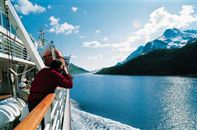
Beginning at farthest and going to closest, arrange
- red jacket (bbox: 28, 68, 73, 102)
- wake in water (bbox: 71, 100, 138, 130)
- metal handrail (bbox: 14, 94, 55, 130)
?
wake in water (bbox: 71, 100, 138, 130)
red jacket (bbox: 28, 68, 73, 102)
metal handrail (bbox: 14, 94, 55, 130)

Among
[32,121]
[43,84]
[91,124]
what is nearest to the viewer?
[32,121]

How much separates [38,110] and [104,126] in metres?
13.6

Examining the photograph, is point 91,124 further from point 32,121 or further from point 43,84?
point 32,121

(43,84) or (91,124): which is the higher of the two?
(43,84)

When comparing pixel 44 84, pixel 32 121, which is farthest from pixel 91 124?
pixel 32 121

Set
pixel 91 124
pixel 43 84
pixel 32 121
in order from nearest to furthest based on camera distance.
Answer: pixel 32 121
pixel 43 84
pixel 91 124

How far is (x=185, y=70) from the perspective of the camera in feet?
541

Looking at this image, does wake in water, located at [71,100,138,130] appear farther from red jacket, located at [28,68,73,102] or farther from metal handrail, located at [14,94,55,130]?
metal handrail, located at [14,94,55,130]

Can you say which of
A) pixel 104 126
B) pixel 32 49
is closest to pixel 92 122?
pixel 104 126

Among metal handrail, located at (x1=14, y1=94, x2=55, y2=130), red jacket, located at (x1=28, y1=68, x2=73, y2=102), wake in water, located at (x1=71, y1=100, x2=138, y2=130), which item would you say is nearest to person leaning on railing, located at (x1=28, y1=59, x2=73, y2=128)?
red jacket, located at (x1=28, y1=68, x2=73, y2=102)

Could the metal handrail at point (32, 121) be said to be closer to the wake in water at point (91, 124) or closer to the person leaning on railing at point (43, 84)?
the person leaning on railing at point (43, 84)

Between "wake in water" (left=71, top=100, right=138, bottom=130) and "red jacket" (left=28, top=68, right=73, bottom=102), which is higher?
"red jacket" (left=28, top=68, right=73, bottom=102)

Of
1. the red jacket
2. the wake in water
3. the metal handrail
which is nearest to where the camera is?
the metal handrail

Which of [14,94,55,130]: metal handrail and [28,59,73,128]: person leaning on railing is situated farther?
[28,59,73,128]: person leaning on railing
